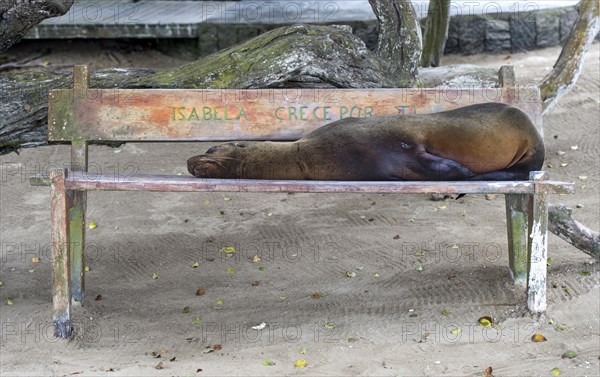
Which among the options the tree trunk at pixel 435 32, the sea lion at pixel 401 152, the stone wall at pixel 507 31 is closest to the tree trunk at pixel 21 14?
the sea lion at pixel 401 152

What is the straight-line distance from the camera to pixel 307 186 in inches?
Answer: 183

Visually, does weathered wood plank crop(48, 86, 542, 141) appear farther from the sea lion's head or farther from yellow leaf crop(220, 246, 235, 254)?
yellow leaf crop(220, 246, 235, 254)

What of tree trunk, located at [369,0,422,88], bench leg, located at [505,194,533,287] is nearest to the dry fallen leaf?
bench leg, located at [505,194,533,287]

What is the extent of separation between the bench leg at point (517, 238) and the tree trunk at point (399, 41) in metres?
1.20

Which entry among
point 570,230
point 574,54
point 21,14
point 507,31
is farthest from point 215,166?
point 507,31

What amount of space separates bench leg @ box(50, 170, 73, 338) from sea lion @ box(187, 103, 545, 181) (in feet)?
2.31

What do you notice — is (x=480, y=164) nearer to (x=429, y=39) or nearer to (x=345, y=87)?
(x=345, y=87)

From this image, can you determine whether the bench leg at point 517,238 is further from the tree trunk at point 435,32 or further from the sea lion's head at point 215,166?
the tree trunk at point 435,32

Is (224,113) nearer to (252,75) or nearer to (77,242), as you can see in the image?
(252,75)

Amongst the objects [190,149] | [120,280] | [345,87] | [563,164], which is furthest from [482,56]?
[120,280]

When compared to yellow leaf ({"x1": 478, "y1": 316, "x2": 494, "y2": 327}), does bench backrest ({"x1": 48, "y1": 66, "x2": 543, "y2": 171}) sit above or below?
above

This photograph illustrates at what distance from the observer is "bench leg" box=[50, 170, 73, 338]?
15.7ft

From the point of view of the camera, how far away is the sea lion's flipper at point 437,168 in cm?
492

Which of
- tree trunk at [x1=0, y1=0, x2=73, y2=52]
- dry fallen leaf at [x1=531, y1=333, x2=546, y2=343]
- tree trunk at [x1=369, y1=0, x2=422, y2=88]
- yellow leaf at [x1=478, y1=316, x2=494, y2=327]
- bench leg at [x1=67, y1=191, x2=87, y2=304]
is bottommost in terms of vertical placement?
yellow leaf at [x1=478, y1=316, x2=494, y2=327]
